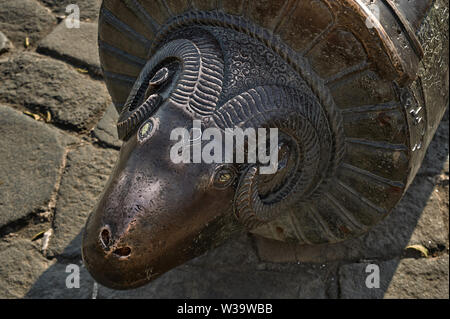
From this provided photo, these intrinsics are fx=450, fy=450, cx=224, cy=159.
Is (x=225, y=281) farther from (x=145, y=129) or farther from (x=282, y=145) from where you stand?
(x=145, y=129)

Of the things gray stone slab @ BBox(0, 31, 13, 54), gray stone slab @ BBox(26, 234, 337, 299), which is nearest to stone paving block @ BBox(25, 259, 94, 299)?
gray stone slab @ BBox(26, 234, 337, 299)

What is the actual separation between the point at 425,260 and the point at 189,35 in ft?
4.79

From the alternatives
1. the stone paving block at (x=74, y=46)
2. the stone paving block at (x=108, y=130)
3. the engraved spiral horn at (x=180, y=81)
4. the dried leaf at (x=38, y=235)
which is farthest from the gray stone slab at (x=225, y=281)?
the stone paving block at (x=74, y=46)

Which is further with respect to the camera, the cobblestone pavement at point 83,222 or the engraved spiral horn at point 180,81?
the cobblestone pavement at point 83,222

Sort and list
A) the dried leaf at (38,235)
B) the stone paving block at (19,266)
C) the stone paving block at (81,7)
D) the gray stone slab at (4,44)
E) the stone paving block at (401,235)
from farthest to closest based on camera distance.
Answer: the stone paving block at (81,7) < the gray stone slab at (4,44) < the stone paving block at (401,235) < the dried leaf at (38,235) < the stone paving block at (19,266)

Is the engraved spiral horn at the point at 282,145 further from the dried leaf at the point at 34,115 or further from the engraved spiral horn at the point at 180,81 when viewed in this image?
the dried leaf at the point at 34,115

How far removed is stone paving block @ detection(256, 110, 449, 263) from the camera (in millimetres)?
1974

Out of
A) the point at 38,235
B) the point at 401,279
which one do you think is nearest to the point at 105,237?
the point at 38,235

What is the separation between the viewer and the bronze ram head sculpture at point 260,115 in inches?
45.9

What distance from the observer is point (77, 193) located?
2010mm

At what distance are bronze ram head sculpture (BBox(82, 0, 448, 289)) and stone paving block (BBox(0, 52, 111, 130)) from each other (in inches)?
35.0

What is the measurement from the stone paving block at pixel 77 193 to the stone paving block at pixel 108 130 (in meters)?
0.05

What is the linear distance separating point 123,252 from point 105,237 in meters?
0.06

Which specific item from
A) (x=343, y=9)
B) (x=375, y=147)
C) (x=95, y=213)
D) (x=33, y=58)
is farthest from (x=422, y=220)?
(x=33, y=58)
